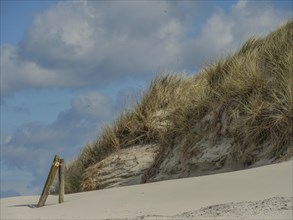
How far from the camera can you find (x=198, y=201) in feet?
28.9

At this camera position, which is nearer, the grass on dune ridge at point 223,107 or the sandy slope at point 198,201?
the sandy slope at point 198,201

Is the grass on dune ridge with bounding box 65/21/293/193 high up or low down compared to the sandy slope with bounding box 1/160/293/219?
up

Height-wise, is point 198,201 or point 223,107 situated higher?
point 223,107

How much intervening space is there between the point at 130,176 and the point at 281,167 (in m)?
6.70

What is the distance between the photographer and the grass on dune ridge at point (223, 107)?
1105 centimetres

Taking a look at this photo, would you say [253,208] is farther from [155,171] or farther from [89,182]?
[89,182]

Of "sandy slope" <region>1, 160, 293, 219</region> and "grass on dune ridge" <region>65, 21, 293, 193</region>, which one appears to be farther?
"grass on dune ridge" <region>65, 21, 293, 193</region>

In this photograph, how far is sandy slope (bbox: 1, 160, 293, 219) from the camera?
7.55 meters

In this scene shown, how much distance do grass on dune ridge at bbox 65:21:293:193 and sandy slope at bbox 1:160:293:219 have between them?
4.49 ft

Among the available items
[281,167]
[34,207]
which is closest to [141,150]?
[34,207]

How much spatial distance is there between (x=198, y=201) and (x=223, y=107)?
409 centimetres

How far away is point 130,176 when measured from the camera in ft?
50.4

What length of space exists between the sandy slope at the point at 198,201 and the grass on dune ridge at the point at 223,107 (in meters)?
1.37

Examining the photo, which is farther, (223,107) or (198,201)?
(223,107)
